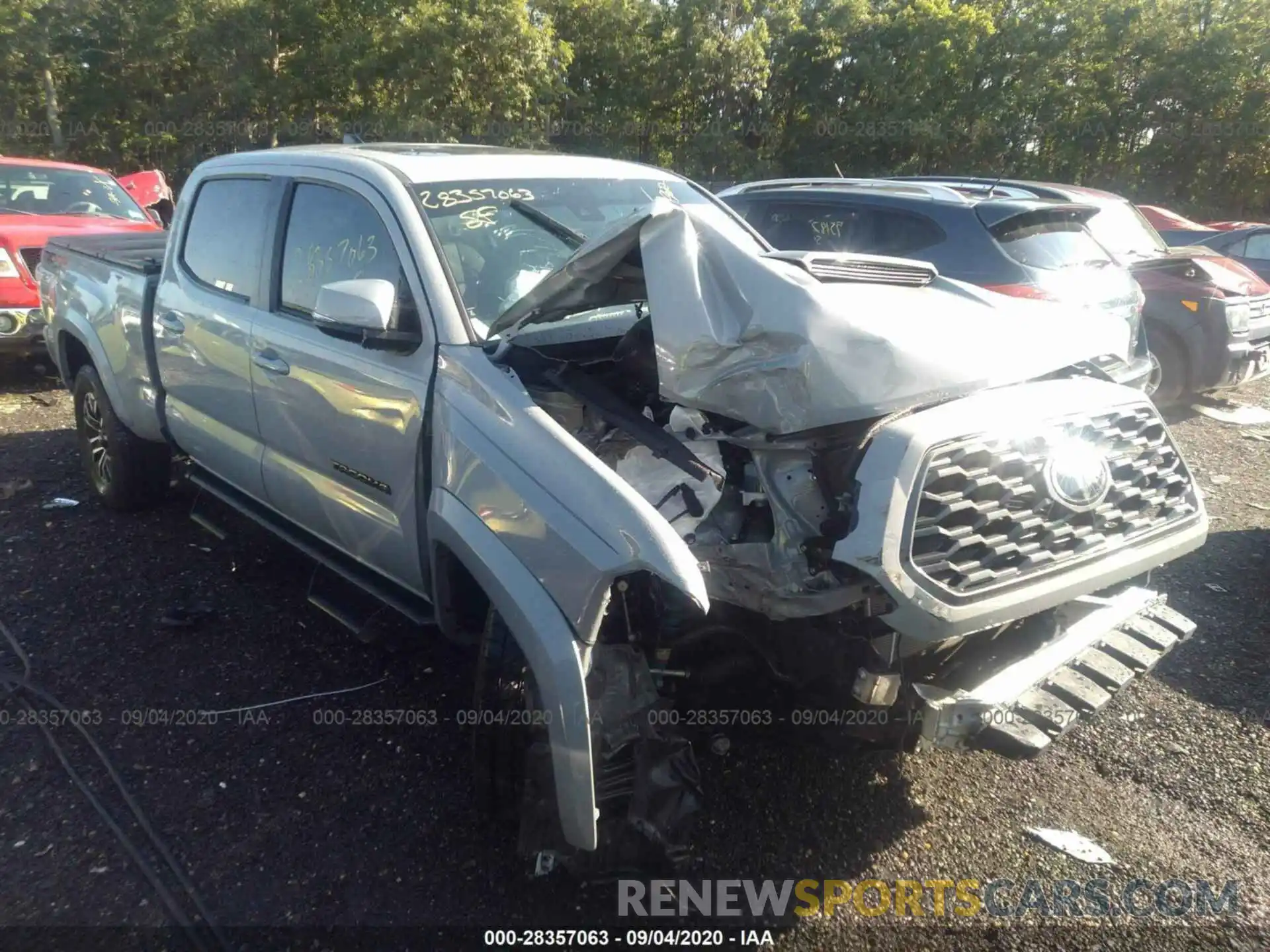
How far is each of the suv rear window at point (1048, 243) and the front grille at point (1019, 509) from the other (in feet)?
12.2

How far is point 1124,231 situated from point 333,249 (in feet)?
22.8

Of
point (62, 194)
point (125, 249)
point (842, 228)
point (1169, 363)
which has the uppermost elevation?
point (842, 228)

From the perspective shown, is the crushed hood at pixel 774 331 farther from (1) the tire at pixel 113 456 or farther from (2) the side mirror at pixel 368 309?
(1) the tire at pixel 113 456

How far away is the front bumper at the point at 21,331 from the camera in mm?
7629

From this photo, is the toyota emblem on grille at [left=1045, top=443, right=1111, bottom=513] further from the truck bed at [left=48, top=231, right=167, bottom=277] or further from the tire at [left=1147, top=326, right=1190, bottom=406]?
the tire at [left=1147, top=326, right=1190, bottom=406]

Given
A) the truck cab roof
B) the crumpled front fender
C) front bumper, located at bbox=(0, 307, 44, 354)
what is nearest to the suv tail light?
the truck cab roof

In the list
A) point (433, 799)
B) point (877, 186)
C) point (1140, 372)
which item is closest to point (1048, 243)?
point (1140, 372)

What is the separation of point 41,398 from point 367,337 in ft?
21.4

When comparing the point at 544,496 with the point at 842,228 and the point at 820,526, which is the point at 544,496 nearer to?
the point at 820,526

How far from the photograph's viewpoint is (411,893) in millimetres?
2549

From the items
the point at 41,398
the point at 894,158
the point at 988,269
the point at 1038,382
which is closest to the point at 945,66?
the point at 894,158

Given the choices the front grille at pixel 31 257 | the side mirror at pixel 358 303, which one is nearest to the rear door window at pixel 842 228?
the side mirror at pixel 358 303

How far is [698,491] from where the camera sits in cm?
267

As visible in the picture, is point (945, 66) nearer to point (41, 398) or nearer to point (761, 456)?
point (41, 398)
